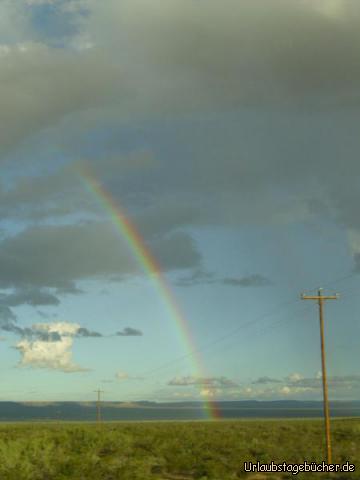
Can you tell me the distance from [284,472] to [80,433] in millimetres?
22508

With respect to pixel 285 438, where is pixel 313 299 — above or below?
above

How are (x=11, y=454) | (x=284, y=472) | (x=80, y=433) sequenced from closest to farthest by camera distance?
(x=284, y=472), (x=11, y=454), (x=80, y=433)

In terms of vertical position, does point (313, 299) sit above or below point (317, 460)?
above

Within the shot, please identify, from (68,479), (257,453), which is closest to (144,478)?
(68,479)

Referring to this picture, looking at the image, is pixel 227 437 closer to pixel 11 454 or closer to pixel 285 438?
pixel 285 438

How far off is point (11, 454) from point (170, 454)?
34.6ft

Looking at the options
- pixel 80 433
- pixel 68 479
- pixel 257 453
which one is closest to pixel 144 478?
pixel 68 479

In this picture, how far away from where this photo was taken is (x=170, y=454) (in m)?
43.2

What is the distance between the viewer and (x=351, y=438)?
54406 millimetres

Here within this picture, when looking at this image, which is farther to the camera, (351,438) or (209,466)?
(351,438)

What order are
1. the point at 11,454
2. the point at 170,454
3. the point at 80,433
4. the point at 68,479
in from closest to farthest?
the point at 68,479
the point at 11,454
the point at 170,454
the point at 80,433

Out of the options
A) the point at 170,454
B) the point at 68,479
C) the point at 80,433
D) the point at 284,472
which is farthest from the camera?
the point at 80,433

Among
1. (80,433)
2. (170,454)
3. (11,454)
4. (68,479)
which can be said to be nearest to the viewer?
(68,479)

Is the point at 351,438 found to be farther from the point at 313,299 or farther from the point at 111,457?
the point at 111,457
